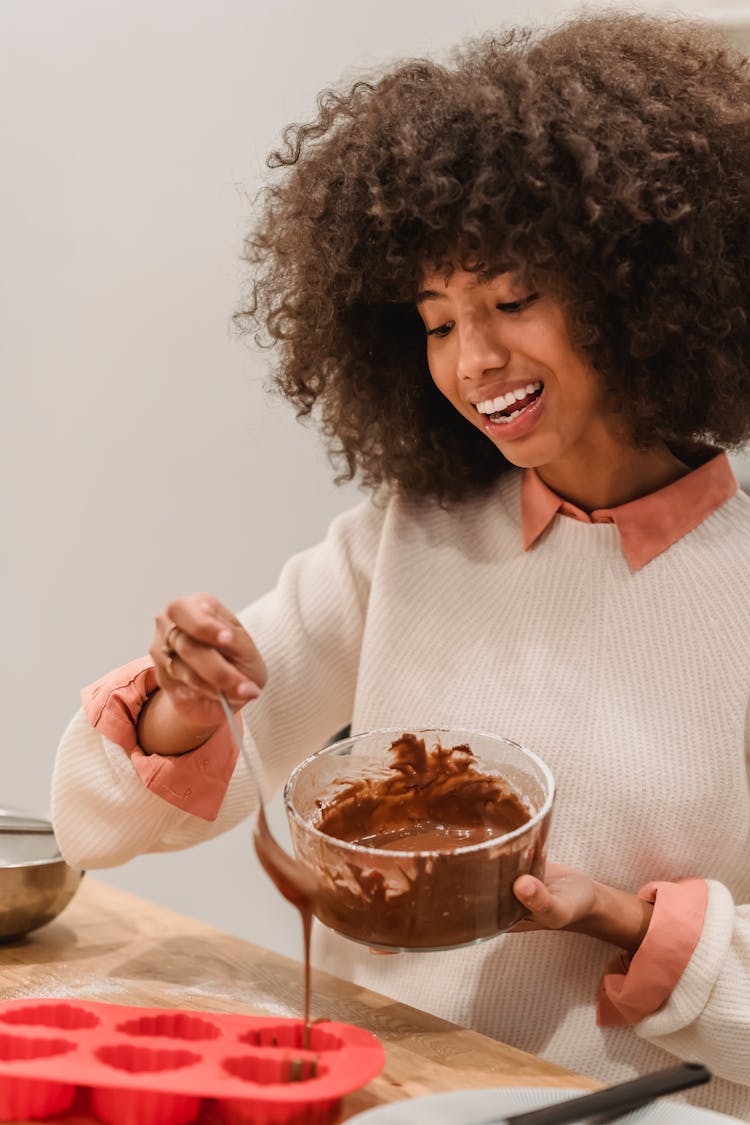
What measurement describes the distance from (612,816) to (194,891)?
1.36 metres

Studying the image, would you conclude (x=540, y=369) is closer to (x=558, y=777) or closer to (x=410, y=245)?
(x=410, y=245)

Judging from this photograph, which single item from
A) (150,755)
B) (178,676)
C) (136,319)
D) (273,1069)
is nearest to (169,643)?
(178,676)

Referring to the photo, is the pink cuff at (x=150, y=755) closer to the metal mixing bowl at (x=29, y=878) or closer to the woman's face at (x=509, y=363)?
the metal mixing bowl at (x=29, y=878)

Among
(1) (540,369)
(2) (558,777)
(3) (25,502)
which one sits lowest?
(2) (558,777)

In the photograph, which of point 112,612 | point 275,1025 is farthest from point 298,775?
point 112,612

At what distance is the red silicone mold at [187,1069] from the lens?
91cm

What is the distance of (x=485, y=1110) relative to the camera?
92cm

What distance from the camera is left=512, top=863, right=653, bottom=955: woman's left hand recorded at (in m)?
1.09

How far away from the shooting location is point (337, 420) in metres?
1.53

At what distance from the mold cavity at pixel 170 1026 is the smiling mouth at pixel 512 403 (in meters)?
0.64

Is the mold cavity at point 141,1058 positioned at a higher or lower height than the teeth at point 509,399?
lower

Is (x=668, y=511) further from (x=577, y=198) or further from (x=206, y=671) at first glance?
(x=206, y=671)

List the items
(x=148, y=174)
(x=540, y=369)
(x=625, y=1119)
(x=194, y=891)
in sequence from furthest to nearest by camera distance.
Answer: (x=194, y=891) → (x=148, y=174) → (x=540, y=369) → (x=625, y=1119)

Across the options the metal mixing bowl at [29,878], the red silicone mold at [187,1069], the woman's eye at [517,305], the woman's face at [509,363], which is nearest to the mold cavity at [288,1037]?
the red silicone mold at [187,1069]
